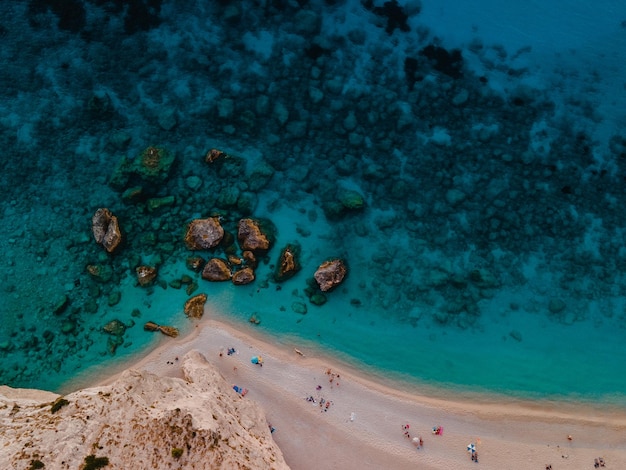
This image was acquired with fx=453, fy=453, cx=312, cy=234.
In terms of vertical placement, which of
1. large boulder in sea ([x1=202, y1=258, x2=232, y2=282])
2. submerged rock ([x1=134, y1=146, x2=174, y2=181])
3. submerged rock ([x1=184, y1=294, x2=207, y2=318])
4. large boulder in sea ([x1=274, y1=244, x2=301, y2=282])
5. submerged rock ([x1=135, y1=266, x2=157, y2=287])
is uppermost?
submerged rock ([x1=134, y1=146, x2=174, y2=181])

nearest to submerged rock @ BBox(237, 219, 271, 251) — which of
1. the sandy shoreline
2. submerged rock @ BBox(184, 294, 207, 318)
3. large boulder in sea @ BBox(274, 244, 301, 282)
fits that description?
large boulder in sea @ BBox(274, 244, 301, 282)

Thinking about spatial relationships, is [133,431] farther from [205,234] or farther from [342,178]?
[342,178]

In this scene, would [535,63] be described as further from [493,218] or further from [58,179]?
[58,179]

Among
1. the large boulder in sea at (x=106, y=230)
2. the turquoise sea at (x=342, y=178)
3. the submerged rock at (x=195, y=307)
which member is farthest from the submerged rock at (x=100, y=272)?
the submerged rock at (x=195, y=307)

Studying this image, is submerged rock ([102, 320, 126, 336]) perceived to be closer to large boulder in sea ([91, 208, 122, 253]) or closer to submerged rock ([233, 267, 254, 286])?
large boulder in sea ([91, 208, 122, 253])

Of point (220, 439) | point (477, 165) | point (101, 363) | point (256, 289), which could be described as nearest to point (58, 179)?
point (101, 363)

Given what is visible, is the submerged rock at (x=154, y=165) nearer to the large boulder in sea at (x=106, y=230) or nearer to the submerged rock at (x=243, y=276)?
the large boulder in sea at (x=106, y=230)
